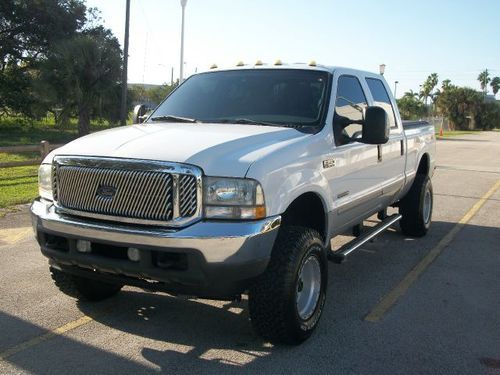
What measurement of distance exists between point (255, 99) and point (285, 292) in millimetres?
1902

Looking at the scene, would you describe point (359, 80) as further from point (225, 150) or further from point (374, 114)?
point (225, 150)

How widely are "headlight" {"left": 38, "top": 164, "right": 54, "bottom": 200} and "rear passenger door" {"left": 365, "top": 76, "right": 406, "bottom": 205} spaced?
3.25 m

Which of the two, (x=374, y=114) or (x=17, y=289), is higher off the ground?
(x=374, y=114)

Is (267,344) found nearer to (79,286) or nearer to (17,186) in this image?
(79,286)

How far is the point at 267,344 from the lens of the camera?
4.05 m

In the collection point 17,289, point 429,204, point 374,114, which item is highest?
point 374,114

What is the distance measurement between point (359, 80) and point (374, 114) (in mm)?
1198

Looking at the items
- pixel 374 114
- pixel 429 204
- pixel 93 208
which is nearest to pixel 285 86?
pixel 374 114

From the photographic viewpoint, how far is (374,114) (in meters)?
4.61

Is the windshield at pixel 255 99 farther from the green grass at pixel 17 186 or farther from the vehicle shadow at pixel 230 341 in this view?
the green grass at pixel 17 186

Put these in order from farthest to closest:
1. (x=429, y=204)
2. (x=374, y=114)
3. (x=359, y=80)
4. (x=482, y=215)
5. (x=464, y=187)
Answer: (x=464, y=187) → (x=482, y=215) → (x=429, y=204) → (x=359, y=80) → (x=374, y=114)

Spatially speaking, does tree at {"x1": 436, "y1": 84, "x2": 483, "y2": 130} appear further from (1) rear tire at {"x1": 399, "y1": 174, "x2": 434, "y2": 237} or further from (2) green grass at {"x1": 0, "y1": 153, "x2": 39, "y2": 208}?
(1) rear tire at {"x1": 399, "y1": 174, "x2": 434, "y2": 237}

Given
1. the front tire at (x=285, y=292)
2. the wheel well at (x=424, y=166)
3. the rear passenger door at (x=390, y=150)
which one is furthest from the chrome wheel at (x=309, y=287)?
Result: the wheel well at (x=424, y=166)

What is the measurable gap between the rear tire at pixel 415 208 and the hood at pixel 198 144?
361 centimetres
